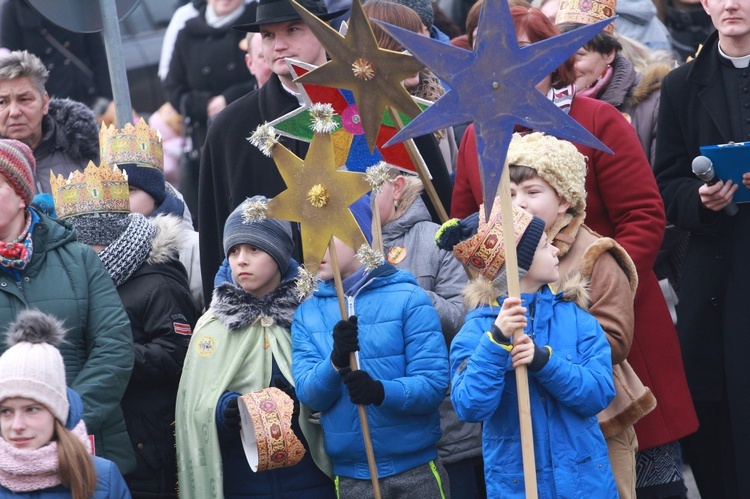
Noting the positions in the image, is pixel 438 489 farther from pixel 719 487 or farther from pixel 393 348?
pixel 719 487

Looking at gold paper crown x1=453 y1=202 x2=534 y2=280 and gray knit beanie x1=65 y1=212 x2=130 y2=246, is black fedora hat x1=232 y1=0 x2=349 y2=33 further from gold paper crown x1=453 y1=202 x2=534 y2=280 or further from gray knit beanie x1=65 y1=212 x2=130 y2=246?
gold paper crown x1=453 y1=202 x2=534 y2=280

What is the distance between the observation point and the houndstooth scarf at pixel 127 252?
6.52 meters

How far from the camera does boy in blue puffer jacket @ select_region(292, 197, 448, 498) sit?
5.76 meters

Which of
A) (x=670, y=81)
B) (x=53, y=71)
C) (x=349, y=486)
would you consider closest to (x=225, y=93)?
(x=53, y=71)

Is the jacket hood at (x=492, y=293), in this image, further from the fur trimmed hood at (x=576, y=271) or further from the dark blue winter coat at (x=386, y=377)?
the dark blue winter coat at (x=386, y=377)

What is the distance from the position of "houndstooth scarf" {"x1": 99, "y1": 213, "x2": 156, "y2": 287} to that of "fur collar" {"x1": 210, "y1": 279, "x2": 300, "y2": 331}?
556 mm

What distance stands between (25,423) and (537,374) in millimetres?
1846

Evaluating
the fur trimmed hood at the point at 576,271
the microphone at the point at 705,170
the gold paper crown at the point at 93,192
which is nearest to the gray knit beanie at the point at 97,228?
the gold paper crown at the point at 93,192

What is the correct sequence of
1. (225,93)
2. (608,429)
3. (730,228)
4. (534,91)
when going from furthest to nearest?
(225,93) → (730,228) → (608,429) → (534,91)

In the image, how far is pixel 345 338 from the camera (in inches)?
217

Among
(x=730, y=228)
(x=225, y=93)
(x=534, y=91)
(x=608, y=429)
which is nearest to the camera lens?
(x=534, y=91)

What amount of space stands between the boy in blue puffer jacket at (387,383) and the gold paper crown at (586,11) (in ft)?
6.79

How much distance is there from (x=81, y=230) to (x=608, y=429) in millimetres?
2561

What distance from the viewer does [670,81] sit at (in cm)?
679
